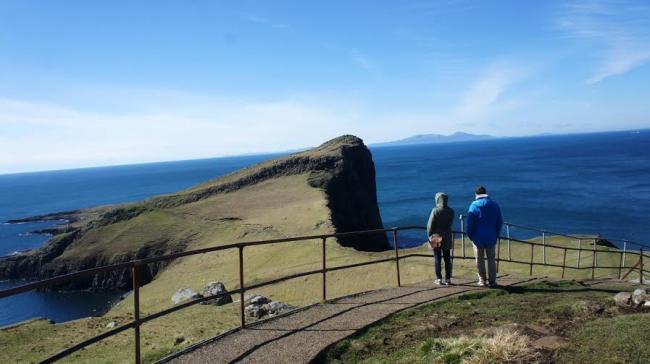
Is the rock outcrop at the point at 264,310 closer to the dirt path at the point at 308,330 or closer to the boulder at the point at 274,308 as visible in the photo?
the boulder at the point at 274,308

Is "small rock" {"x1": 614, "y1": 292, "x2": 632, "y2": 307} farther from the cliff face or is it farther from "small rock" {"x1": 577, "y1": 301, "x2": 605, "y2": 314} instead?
the cliff face

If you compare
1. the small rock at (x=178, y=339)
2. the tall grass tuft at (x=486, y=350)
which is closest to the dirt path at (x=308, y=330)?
the tall grass tuft at (x=486, y=350)

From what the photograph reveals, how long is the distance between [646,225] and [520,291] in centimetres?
6253

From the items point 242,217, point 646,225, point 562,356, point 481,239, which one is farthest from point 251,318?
point 646,225

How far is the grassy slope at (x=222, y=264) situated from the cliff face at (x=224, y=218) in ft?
0.69

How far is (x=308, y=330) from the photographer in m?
8.48

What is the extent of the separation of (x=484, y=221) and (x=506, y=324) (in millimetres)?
3720

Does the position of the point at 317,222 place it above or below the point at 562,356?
below

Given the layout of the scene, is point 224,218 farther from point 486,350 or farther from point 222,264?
point 486,350

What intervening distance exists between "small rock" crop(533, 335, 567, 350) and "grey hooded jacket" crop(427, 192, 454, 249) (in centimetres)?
466

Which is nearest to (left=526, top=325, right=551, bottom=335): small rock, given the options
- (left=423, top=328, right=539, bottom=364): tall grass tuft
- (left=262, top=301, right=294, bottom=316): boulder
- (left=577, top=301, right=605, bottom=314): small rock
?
(left=423, top=328, right=539, bottom=364): tall grass tuft

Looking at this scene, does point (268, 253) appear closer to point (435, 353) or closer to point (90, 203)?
point (435, 353)

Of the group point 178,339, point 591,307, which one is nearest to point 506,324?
point 591,307

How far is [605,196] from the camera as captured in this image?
8956 cm
